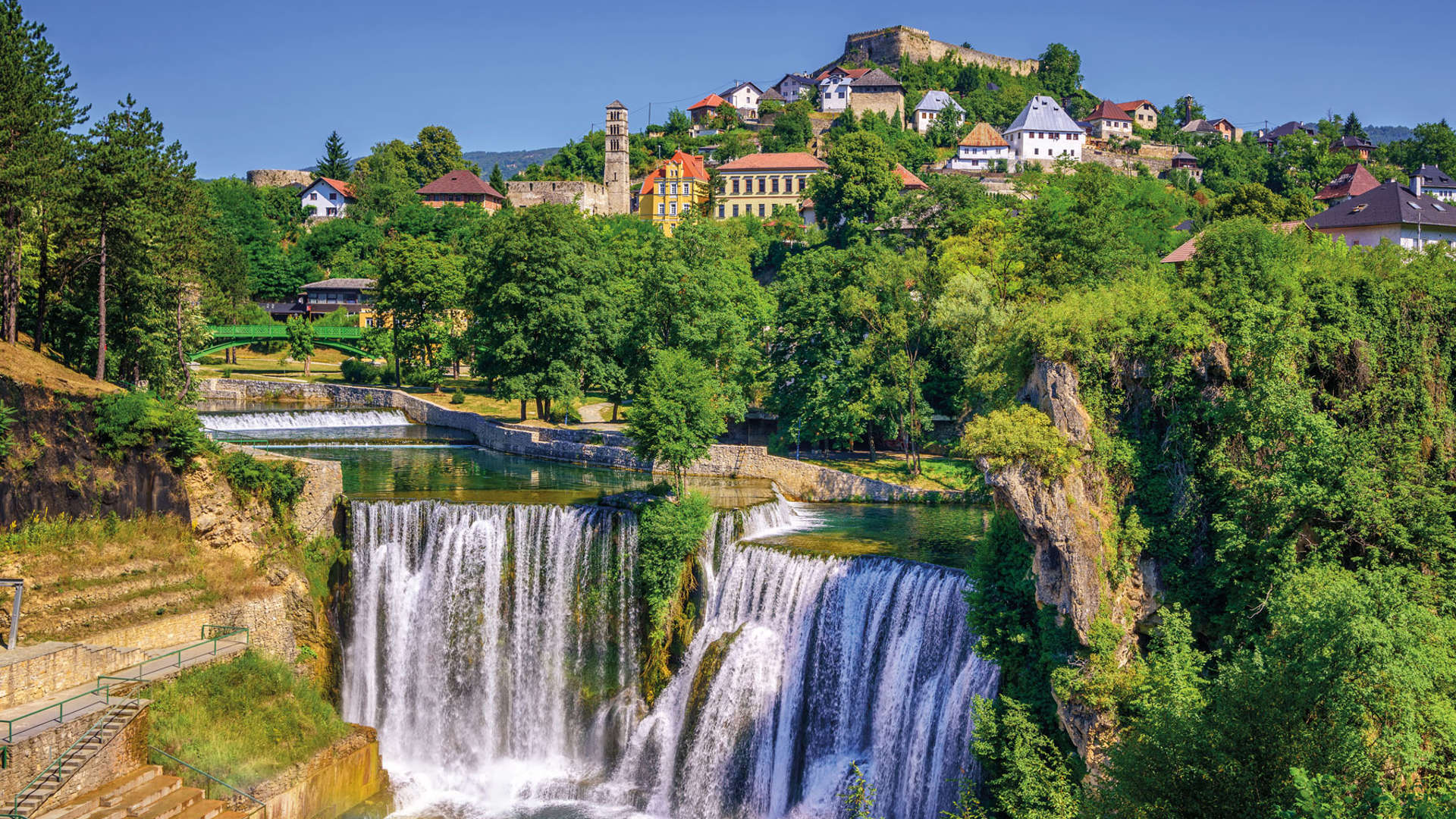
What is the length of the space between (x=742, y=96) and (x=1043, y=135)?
43.5 meters

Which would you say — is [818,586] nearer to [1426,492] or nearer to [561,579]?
[561,579]

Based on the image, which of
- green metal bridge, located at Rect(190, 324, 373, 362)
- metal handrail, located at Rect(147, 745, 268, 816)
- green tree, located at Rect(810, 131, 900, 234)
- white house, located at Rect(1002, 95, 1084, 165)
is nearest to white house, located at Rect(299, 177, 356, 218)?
green metal bridge, located at Rect(190, 324, 373, 362)

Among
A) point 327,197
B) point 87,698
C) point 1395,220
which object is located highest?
point 327,197

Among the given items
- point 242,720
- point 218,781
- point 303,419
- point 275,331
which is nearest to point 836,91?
point 275,331

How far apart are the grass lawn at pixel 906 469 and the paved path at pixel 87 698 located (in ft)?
73.8

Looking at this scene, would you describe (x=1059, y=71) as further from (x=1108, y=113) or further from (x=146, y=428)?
(x=146, y=428)

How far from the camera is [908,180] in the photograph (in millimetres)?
95750

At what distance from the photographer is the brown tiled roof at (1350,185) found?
8419cm

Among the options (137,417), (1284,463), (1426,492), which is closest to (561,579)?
(137,417)

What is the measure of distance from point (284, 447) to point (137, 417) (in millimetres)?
15640

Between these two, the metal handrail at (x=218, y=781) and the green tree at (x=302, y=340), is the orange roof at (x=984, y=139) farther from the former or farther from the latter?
the metal handrail at (x=218, y=781)

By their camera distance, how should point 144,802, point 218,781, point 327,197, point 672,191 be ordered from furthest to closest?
point 327,197
point 672,191
point 218,781
point 144,802

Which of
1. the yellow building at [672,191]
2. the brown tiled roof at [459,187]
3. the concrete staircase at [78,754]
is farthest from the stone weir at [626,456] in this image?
the yellow building at [672,191]

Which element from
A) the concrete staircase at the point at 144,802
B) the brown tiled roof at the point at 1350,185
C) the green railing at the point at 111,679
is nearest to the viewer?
the concrete staircase at the point at 144,802
